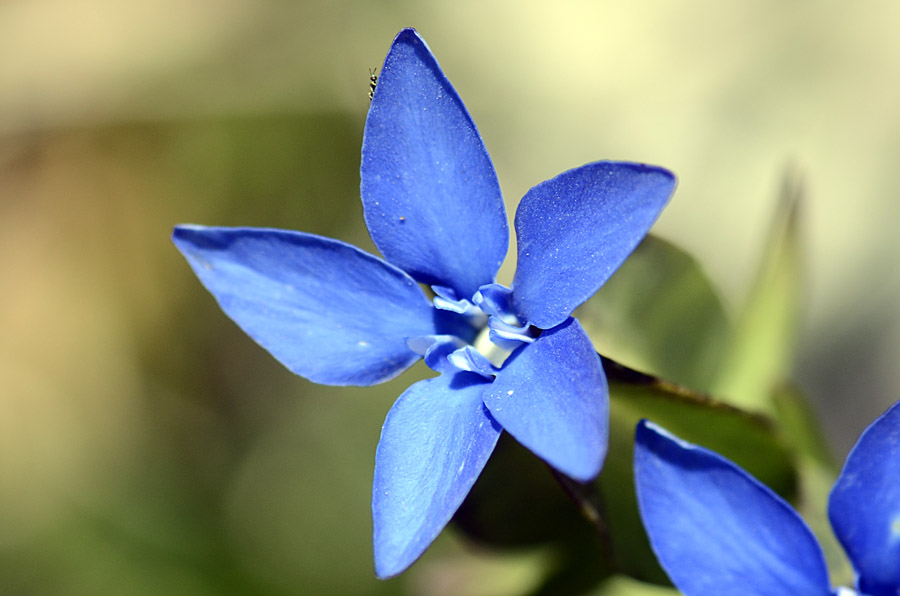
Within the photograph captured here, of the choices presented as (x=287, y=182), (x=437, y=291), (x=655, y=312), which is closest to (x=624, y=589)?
(x=655, y=312)

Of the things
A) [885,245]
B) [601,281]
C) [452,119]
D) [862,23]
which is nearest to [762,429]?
[601,281]

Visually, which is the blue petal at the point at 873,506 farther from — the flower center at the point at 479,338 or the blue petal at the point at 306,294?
the blue petal at the point at 306,294

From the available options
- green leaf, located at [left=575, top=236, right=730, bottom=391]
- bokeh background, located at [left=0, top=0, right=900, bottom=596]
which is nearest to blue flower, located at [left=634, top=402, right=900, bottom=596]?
green leaf, located at [left=575, top=236, right=730, bottom=391]

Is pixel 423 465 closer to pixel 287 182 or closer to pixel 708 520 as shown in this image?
pixel 708 520

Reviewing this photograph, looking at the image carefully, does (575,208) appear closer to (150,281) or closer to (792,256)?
(792,256)

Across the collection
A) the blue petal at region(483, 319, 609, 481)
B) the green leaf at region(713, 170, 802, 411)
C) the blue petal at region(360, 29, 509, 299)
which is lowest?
the green leaf at region(713, 170, 802, 411)

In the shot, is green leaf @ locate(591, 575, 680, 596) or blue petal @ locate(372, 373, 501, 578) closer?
blue petal @ locate(372, 373, 501, 578)

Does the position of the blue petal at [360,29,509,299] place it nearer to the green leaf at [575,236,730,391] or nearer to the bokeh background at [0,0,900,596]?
the green leaf at [575,236,730,391]
